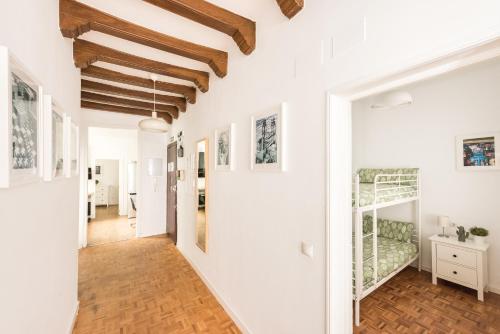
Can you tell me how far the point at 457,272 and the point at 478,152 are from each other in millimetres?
1571

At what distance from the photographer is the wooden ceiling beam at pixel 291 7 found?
57.3 inches

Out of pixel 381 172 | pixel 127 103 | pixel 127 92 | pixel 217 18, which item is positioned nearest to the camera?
pixel 217 18

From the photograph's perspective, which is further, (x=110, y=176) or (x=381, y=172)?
(x=110, y=176)

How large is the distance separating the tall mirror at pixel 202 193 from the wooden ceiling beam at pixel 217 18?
4.55ft

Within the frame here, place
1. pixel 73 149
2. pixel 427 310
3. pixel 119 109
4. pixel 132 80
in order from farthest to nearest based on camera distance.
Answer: pixel 119 109, pixel 132 80, pixel 427 310, pixel 73 149

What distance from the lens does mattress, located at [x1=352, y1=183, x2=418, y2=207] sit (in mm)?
2291

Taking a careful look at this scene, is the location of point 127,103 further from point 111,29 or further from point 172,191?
point 111,29

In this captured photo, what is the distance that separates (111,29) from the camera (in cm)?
186

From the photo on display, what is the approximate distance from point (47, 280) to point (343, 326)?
1.93m

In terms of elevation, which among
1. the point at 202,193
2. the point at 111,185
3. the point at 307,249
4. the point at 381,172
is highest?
the point at 381,172

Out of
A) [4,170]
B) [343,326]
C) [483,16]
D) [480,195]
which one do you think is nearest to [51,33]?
[4,170]

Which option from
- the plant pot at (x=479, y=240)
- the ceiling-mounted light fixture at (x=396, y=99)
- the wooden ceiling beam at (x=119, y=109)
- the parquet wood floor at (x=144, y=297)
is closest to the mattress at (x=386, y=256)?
the plant pot at (x=479, y=240)

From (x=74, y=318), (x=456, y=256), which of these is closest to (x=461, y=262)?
(x=456, y=256)

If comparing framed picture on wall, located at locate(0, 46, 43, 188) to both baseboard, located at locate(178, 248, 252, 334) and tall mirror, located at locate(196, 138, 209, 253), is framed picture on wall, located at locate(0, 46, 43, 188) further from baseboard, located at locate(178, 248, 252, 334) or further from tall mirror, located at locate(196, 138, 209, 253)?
baseboard, located at locate(178, 248, 252, 334)
